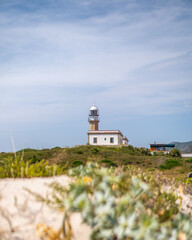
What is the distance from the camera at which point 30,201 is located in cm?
370

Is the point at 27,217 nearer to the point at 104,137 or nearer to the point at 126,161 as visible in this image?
the point at 126,161

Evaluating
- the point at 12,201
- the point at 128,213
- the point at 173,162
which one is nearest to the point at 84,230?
the point at 128,213

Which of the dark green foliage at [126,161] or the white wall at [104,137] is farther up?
the white wall at [104,137]

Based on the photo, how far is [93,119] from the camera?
62969mm

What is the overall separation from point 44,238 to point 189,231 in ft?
5.18

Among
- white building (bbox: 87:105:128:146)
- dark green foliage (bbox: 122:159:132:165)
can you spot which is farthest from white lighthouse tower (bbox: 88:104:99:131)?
dark green foliage (bbox: 122:159:132:165)

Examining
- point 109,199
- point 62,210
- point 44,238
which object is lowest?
point 44,238

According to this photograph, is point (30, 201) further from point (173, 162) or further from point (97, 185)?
point (173, 162)

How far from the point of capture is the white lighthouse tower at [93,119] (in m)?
62.0

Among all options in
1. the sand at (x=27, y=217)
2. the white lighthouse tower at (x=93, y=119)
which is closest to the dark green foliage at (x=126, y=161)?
the sand at (x=27, y=217)

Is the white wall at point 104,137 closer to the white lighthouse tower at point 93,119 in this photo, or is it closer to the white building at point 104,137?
the white building at point 104,137

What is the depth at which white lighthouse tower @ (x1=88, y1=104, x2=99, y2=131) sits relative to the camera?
6203 centimetres

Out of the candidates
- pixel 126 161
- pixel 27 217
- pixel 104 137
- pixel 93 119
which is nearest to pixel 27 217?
pixel 27 217

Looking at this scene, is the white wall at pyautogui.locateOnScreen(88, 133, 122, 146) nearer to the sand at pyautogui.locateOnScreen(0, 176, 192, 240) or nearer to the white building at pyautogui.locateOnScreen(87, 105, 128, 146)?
the white building at pyautogui.locateOnScreen(87, 105, 128, 146)
